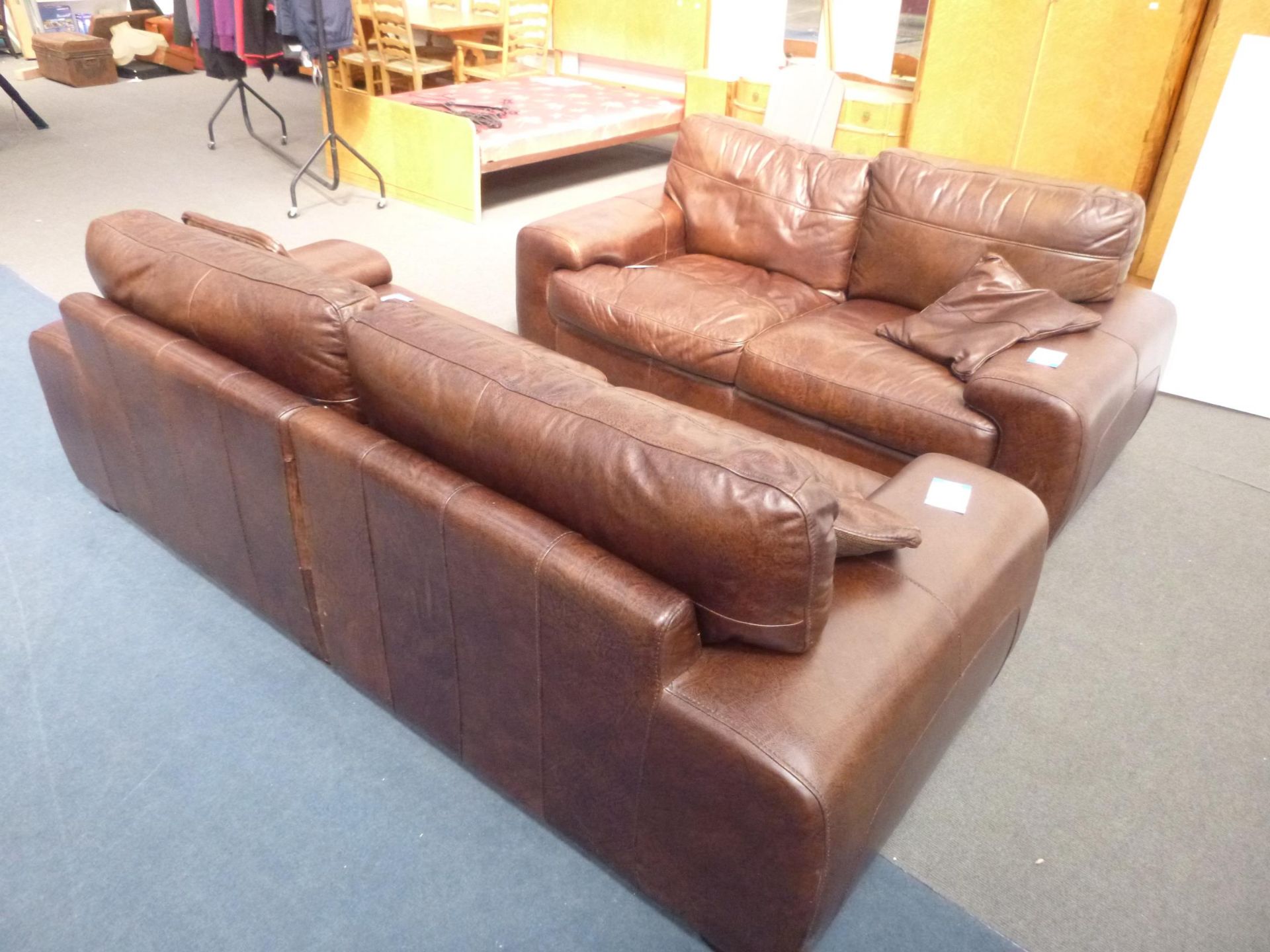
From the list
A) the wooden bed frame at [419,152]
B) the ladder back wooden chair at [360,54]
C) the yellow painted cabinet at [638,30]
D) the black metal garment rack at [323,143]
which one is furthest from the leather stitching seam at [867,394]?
the yellow painted cabinet at [638,30]

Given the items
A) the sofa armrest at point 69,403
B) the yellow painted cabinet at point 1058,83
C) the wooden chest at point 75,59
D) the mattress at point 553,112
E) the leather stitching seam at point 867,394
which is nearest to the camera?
the sofa armrest at point 69,403

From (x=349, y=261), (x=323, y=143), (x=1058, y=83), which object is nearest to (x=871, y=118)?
(x=1058, y=83)

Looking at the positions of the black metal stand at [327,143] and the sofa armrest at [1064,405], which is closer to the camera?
the sofa armrest at [1064,405]

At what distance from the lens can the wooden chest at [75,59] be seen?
6.79 metres

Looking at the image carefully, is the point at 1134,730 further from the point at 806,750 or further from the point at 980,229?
the point at 980,229

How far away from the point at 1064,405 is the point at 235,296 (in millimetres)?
1836

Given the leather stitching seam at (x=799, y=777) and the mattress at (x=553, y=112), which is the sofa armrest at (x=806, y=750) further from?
the mattress at (x=553, y=112)

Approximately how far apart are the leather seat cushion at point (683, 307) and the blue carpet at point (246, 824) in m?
1.36

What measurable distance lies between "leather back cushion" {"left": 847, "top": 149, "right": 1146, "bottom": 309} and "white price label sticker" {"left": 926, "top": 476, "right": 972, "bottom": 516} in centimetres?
116

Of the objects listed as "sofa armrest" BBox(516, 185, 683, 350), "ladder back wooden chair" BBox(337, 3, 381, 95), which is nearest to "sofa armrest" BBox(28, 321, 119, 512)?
"sofa armrest" BBox(516, 185, 683, 350)

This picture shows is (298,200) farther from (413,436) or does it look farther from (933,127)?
(413,436)

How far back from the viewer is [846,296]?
3.08 metres

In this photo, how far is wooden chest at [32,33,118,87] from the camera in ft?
22.3

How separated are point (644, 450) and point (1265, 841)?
1.46 meters
